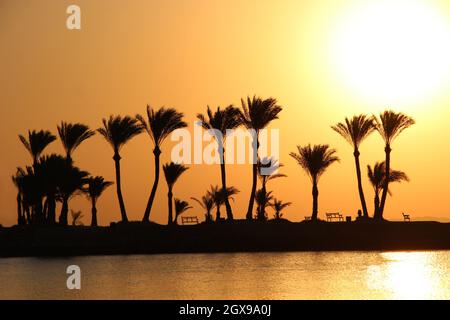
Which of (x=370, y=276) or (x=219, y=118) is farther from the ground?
(x=219, y=118)

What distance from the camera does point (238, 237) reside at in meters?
76.4

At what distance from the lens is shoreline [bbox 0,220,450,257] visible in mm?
73812

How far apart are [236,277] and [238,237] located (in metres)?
24.8

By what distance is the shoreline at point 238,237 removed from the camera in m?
73.8

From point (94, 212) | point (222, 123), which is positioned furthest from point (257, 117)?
point (94, 212)

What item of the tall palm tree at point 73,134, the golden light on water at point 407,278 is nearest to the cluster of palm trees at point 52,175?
the tall palm tree at point 73,134

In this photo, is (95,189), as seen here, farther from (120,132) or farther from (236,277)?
(236,277)

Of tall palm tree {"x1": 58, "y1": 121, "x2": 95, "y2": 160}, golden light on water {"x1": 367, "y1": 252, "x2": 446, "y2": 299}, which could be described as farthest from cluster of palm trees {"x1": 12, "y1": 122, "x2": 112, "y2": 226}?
golden light on water {"x1": 367, "y1": 252, "x2": 446, "y2": 299}

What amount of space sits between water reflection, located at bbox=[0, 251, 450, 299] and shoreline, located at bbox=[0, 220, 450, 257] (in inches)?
236

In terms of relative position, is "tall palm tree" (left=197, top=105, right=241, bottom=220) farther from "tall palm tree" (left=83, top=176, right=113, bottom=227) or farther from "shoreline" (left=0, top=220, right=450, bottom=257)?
"tall palm tree" (left=83, top=176, right=113, bottom=227)
